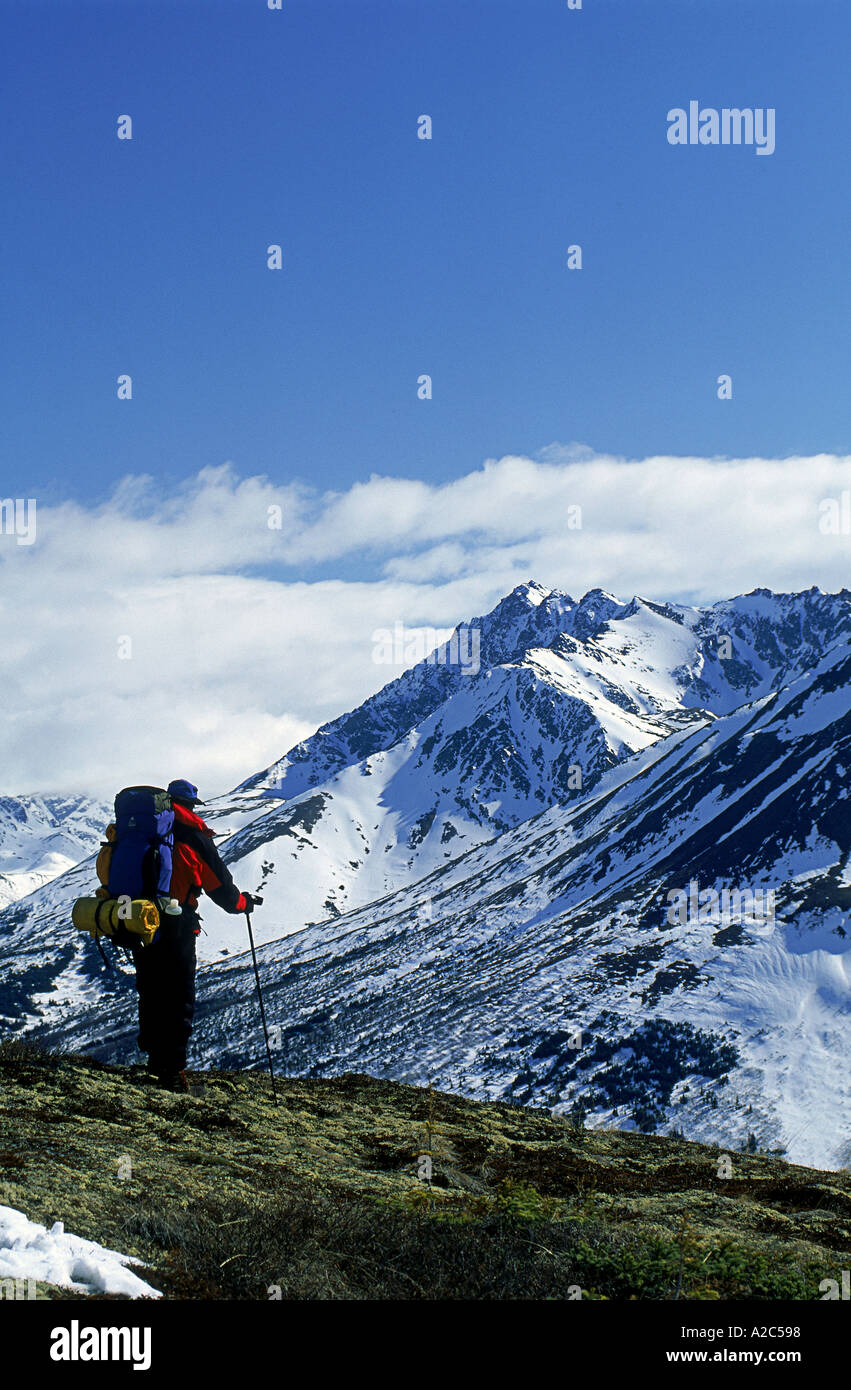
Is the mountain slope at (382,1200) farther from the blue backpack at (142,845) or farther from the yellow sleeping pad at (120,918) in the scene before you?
the blue backpack at (142,845)

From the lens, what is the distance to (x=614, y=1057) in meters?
121

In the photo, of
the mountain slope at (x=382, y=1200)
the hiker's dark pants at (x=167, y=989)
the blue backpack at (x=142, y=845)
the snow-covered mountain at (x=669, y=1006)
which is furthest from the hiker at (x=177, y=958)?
the snow-covered mountain at (x=669, y=1006)

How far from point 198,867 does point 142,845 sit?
3.91 ft

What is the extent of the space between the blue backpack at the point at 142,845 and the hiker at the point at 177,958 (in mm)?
455

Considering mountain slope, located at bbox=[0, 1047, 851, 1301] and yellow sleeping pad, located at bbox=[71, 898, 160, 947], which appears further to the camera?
yellow sleeping pad, located at bbox=[71, 898, 160, 947]

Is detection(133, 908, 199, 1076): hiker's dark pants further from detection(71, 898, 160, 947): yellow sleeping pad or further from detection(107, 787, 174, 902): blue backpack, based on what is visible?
detection(71, 898, 160, 947): yellow sleeping pad

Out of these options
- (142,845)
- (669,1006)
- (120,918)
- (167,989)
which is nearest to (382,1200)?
(120,918)

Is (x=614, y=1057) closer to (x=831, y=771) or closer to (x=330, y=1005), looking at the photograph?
(x=330, y=1005)

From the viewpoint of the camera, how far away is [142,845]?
1551cm

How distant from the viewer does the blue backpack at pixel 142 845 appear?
50.0ft

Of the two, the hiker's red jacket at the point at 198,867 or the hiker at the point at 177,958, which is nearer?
the hiker at the point at 177,958

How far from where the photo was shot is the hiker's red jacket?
16.1m

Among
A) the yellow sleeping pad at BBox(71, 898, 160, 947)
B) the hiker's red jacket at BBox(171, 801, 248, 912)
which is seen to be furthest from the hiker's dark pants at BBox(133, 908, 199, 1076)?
the yellow sleeping pad at BBox(71, 898, 160, 947)
